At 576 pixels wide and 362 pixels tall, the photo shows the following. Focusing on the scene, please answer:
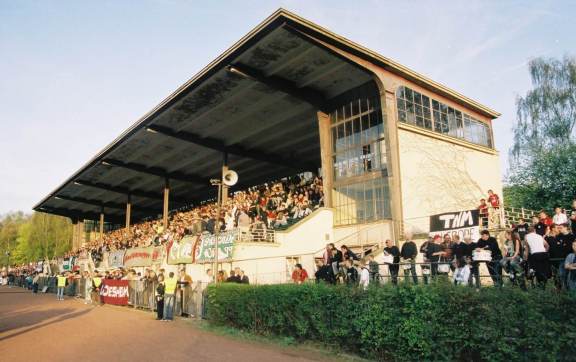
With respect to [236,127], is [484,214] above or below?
below

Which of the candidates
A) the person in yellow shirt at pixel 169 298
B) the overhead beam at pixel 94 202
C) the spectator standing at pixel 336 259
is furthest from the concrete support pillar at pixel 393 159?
the overhead beam at pixel 94 202

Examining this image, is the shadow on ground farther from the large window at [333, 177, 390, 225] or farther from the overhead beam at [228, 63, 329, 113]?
the large window at [333, 177, 390, 225]

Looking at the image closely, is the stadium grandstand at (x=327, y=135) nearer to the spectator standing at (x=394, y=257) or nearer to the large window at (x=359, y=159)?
the large window at (x=359, y=159)

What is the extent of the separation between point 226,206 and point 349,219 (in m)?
9.81

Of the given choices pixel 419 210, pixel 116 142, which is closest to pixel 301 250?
pixel 419 210

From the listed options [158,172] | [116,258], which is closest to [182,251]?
[158,172]

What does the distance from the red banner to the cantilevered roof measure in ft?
34.2

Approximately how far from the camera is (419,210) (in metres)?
22.2

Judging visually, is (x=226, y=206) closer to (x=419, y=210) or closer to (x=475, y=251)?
(x=419, y=210)

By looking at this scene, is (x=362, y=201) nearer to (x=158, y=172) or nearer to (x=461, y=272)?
(x=461, y=272)

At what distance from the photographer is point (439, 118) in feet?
82.3

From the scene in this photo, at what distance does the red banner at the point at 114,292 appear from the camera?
78.6 ft

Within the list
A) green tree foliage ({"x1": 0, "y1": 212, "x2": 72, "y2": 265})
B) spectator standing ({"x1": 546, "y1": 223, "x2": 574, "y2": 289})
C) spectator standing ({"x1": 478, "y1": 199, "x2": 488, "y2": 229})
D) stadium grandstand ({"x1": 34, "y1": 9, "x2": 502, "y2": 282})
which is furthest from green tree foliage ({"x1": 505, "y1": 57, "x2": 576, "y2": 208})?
green tree foliage ({"x1": 0, "y1": 212, "x2": 72, "y2": 265})

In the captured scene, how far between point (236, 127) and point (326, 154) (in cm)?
749
